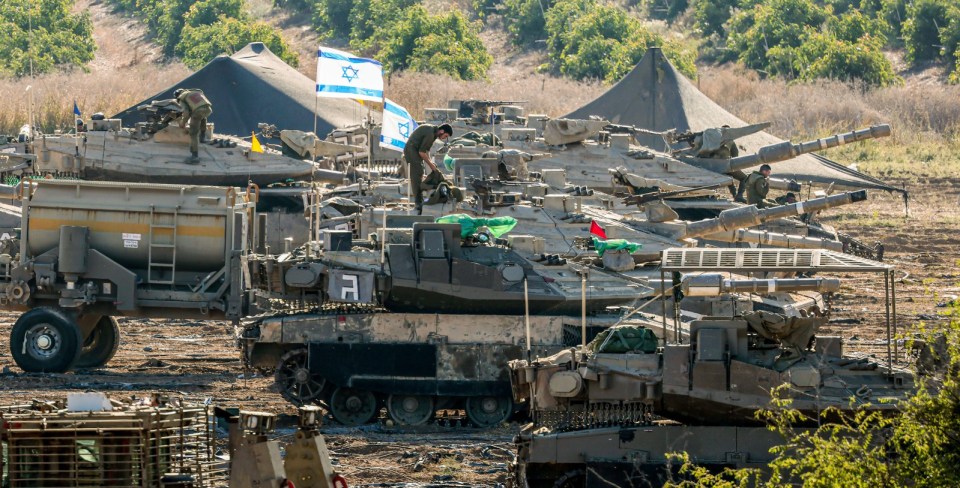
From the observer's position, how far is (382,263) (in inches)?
946

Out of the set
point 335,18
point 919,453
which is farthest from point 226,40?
point 919,453

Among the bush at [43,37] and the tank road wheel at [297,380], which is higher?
the bush at [43,37]

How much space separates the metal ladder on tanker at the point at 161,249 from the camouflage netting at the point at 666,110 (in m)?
20.3

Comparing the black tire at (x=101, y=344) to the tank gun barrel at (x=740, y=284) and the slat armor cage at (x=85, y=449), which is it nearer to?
the tank gun barrel at (x=740, y=284)

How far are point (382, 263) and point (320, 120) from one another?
967 inches

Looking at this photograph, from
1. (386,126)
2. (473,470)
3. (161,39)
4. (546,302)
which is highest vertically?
(161,39)

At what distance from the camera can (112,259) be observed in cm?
2692

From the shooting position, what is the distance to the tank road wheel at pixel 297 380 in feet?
78.9

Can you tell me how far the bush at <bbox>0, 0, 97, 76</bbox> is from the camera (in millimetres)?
68062

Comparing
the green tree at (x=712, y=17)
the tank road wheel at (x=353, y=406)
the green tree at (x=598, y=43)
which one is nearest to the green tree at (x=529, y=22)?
the green tree at (x=598, y=43)

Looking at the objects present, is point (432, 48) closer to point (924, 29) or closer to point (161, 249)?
Answer: point (924, 29)

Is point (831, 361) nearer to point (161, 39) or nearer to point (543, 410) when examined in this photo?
point (543, 410)

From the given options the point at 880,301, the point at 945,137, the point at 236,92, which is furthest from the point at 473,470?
Result: the point at 945,137

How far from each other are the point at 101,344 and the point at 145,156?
360 inches
